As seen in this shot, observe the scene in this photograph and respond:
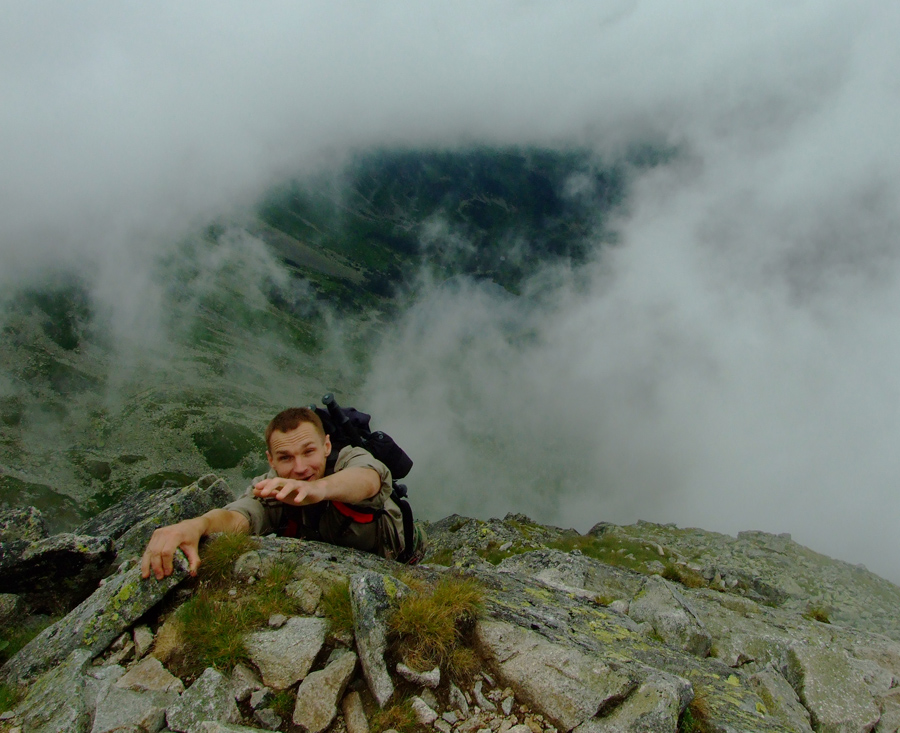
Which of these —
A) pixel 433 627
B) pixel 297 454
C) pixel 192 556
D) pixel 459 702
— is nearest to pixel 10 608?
pixel 192 556

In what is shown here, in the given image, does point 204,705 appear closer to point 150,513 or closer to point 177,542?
point 177,542

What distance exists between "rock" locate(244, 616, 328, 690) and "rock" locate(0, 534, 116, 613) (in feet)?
15.9

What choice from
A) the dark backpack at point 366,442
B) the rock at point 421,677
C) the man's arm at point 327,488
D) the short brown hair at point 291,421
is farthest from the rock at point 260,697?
the dark backpack at point 366,442

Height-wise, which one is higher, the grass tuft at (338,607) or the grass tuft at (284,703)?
the grass tuft at (338,607)

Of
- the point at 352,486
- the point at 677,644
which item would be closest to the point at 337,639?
the point at 352,486

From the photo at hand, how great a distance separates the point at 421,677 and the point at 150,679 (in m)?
2.88

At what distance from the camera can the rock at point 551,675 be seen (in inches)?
215

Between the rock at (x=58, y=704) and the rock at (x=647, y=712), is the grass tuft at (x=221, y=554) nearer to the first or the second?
the rock at (x=58, y=704)

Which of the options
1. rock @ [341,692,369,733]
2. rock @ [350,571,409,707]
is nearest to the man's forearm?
A: rock @ [350,571,409,707]

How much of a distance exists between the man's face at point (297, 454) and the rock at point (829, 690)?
10.1m

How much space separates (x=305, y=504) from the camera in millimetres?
6344

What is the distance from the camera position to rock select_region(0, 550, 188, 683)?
588 centimetres

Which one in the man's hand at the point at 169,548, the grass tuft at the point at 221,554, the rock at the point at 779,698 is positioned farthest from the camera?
the rock at the point at 779,698

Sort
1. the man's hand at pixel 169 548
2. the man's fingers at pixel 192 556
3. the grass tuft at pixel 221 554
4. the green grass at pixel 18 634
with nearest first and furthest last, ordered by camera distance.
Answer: the man's hand at pixel 169 548 → the man's fingers at pixel 192 556 → the grass tuft at pixel 221 554 → the green grass at pixel 18 634
